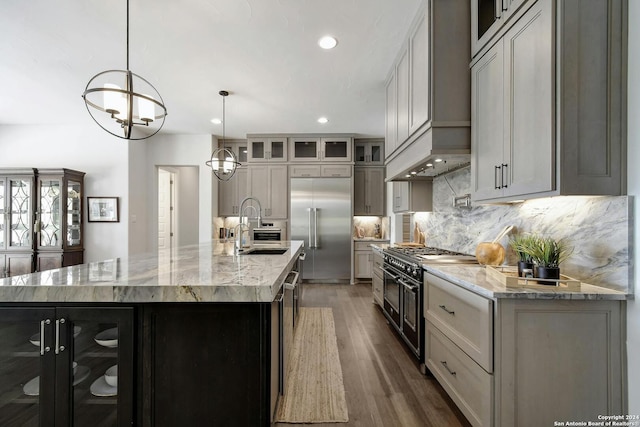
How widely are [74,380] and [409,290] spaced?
222cm

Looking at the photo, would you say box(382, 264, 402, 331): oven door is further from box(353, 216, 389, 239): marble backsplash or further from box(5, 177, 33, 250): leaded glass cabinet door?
box(5, 177, 33, 250): leaded glass cabinet door

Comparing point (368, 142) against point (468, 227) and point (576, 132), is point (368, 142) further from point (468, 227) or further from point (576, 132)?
point (576, 132)

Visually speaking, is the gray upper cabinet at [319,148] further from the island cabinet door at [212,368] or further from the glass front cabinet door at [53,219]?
the island cabinet door at [212,368]

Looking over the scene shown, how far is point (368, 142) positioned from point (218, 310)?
5.20 m

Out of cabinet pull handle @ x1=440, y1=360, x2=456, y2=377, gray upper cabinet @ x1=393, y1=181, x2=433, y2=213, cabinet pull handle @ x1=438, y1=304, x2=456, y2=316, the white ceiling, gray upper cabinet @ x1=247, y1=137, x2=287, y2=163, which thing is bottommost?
cabinet pull handle @ x1=440, y1=360, x2=456, y2=377

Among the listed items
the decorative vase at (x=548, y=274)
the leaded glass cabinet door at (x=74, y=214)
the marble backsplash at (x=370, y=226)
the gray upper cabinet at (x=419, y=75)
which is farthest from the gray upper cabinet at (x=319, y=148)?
the decorative vase at (x=548, y=274)

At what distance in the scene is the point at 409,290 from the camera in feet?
8.09

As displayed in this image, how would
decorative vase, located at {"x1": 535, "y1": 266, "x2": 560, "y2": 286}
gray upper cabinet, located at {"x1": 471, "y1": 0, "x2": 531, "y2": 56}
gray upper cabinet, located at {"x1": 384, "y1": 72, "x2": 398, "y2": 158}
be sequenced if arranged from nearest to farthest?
decorative vase, located at {"x1": 535, "y1": 266, "x2": 560, "y2": 286} < gray upper cabinet, located at {"x1": 471, "y1": 0, "x2": 531, "y2": 56} < gray upper cabinet, located at {"x1": 384, "y1": 72, "x2": 398, "y2": 158}

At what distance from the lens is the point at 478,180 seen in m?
2.01

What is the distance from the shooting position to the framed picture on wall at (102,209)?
498 centimetres

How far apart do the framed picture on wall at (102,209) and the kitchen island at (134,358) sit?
444cm

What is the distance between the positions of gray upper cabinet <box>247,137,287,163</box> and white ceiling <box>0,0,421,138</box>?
3.91 ft

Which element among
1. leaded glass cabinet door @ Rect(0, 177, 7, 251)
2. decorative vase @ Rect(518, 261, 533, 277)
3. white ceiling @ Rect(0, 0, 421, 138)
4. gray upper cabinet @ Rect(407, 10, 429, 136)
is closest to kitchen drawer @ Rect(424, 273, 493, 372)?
decorative vase @ Rect(518, 261, 533, 277)

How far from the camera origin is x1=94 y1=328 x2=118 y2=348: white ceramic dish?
1.20 meters
